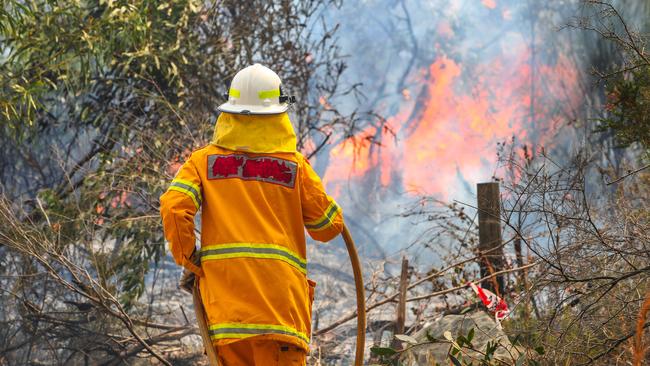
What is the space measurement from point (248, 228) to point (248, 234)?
24mm

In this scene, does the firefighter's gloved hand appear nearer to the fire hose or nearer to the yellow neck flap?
the fire hose

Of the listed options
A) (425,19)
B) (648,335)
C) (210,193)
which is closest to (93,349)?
(210,193)

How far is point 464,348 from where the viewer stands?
4312mm

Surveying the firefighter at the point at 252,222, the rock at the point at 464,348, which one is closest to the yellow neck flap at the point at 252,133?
the firefighter at the point at 252,222

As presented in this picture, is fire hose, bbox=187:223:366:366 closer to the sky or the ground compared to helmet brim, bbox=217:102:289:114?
closer to the ground

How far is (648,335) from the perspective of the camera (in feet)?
12.4

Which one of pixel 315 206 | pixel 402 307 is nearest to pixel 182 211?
pixel 315 206

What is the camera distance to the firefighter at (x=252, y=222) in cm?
346

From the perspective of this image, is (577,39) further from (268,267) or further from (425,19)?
(268,267)

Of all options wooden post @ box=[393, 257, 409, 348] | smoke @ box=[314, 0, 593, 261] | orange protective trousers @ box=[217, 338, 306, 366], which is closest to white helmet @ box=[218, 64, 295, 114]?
orange protective trousers @ box=[217, 338, 306, 366]

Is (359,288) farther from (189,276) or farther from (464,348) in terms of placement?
(189,276)

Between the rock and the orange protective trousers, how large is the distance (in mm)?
903

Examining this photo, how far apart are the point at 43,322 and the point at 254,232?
4.22 m

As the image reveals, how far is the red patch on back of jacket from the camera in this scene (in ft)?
11.7
